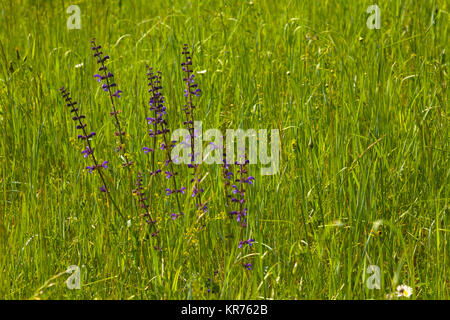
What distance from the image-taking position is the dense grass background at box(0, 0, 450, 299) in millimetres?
2402

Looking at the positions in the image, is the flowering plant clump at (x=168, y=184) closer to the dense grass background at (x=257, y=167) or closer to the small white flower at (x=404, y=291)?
the dense grass background at (x=257, y=167)

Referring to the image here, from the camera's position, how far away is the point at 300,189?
2764 millimetres

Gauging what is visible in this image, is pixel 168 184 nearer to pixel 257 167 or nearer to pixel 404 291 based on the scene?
pixel 257 167

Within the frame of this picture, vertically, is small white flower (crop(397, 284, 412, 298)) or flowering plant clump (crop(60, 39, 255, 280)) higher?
flowering plant clump (crop(60, 39, 255, 280))

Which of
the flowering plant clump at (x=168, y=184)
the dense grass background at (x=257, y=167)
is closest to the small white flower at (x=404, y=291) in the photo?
the dense grass background at (x=257, y=167)

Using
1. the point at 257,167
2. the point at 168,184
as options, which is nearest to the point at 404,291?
the point at 257,167

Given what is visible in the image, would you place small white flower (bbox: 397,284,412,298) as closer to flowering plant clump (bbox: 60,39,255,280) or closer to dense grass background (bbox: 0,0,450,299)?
dense grass background (bbox: 0,0,450,299)

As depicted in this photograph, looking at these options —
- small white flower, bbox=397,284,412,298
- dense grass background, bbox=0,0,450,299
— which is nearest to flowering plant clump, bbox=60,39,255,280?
dense grass background, bbox=0,0,450,299

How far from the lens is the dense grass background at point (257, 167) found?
2402 millimetres

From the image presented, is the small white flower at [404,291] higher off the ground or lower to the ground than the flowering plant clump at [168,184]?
lower

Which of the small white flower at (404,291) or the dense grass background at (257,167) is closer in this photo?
the small white flower at (404,291)

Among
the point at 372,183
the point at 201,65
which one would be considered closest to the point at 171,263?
the point at 372,183

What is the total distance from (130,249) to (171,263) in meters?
0.29

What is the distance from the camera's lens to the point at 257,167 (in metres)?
2.87
